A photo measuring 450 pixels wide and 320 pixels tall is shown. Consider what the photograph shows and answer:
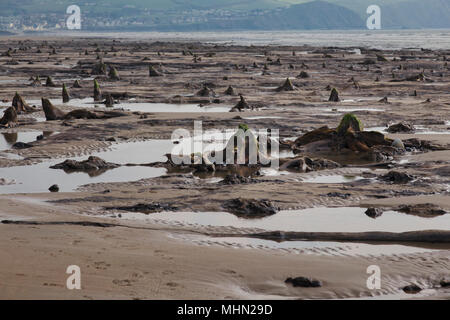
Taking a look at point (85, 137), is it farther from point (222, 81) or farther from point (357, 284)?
point (222, 81)

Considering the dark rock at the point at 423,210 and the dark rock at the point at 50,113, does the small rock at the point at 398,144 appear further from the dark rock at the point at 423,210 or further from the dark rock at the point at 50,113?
the dark rock at the point at 50,113

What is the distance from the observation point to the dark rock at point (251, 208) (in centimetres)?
1365

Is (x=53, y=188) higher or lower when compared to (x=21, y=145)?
lower

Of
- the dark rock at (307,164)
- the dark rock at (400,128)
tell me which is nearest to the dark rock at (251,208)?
the dark rock at (307,164)

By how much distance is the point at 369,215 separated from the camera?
44.5 ft

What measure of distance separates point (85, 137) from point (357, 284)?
581 inches

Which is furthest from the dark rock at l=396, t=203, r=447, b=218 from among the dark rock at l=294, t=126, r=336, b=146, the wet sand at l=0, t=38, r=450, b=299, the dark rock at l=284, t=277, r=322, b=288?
the dark rock at l=294, t=126, r=336, b=146

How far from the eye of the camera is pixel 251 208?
13789 millimetres

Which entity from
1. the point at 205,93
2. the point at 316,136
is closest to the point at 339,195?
the point at 316,136

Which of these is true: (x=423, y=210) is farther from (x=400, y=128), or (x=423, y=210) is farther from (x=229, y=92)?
(x=229, y=92)

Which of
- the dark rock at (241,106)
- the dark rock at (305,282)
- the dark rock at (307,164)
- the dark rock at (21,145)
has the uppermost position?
the dark rock at (241,106)

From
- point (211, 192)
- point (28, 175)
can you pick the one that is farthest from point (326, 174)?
point (28, 175)

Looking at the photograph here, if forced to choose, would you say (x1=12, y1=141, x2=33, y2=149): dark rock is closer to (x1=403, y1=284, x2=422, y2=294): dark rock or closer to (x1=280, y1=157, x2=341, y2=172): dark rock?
(x1=280, y1=157, x2=341, y2=172): dark rock

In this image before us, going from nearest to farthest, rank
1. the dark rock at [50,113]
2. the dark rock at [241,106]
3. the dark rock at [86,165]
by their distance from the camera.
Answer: the dark rock at [86,165], the dark rock at [50,113], the dark rock at [241,106]
